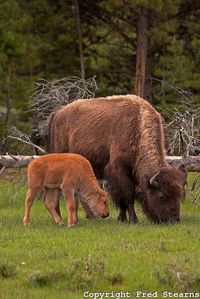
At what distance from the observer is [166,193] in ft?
53.1

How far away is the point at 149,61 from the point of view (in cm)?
3209

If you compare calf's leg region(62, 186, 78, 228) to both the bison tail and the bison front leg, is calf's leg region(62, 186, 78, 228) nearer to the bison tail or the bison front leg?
the bison front leg

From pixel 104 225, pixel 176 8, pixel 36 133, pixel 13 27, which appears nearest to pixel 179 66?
pixel 176 8

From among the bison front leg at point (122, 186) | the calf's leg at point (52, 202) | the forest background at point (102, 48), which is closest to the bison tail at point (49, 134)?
the calf's leg at point (52, 202)

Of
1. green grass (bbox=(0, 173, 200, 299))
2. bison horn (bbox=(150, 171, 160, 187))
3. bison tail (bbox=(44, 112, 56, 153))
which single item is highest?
bison tail (bbox=(44, 112, 56, 153))

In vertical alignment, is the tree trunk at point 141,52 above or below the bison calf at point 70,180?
above

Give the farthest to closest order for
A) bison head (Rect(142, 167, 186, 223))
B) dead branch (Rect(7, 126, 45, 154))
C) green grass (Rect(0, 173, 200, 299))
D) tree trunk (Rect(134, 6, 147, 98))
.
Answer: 1. tree trunk (Rect(134, 6, 147, 98))
2. dead branch (Rect(7, 126, 45, 154))
3. bison head (Rect(142, 167, 186, 223))
4. green grass (Rect(0, 173, 200, 299))

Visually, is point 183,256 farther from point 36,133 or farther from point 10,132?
point 10,132

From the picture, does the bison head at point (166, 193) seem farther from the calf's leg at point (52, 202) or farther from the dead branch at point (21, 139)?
the dead branch at point (21, 139)

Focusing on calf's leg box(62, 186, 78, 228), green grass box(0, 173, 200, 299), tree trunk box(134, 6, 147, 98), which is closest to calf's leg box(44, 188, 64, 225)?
green grass box(0, 173, 200, 299)

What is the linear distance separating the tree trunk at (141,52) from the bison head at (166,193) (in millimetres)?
13611

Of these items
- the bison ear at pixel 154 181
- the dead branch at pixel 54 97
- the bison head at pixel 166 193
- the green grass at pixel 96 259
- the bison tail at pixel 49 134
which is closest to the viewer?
the green grass at pixel 96 259

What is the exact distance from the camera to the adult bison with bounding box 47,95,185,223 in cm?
1628

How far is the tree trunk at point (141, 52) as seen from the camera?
3008 centimetres
